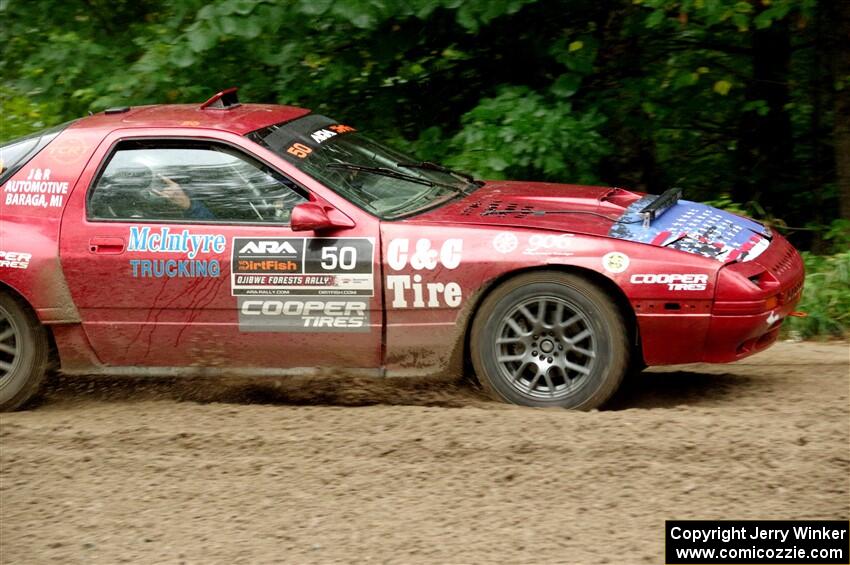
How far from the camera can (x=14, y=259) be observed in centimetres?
568

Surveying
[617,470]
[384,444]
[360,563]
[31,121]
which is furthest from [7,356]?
[31,121]

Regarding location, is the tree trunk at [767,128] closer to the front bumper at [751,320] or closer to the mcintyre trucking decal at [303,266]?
the front bumper at [751,320]

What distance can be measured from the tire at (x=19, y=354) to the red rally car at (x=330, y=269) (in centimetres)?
1

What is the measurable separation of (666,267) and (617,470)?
1090 millimetres

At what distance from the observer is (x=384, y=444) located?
16.0 feet

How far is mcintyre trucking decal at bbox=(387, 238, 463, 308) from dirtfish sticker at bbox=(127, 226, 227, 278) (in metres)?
0.89

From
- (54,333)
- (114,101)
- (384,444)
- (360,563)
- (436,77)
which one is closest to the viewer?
(360,563)

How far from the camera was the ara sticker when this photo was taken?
5070 millimetres

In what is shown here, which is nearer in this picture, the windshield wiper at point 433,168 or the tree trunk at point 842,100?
the windshield wiper at point 433,168

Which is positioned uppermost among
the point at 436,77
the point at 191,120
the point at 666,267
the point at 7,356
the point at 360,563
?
the point at 436,77

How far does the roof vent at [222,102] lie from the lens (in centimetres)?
612

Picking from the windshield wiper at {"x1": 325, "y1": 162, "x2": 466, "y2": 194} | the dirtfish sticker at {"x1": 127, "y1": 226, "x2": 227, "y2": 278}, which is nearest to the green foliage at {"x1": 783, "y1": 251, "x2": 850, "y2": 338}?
the windshield wiper at {"x1": 325, "y1": 162, "x2": 466, "y2": 194}

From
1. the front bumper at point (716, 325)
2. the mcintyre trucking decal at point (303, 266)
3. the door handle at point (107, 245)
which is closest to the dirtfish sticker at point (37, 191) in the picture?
the door handle at point (107, 245)

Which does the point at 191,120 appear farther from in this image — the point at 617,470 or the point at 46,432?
the point at 617,470
